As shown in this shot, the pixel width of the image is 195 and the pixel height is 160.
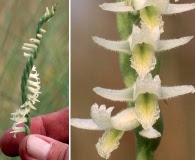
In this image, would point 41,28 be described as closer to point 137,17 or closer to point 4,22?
point 4,22

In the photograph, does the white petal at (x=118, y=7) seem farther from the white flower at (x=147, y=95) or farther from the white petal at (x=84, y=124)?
the white petal at (x=84, y=124)

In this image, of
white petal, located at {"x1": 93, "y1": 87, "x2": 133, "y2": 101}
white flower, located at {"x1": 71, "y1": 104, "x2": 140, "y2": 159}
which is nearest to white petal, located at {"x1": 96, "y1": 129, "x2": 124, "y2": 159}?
white flower, located at {"x1": 71, "y1": 104, "x2": 140, "y2": 159}

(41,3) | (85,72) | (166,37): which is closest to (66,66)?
(85,72)

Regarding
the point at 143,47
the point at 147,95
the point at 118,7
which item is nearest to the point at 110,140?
the point at 147,95

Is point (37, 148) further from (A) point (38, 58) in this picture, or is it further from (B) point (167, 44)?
(B) point (167, 44)

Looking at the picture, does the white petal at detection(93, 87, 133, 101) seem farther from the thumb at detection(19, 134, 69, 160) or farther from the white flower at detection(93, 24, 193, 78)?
the thumb at detection(19, 134, 69, 160)

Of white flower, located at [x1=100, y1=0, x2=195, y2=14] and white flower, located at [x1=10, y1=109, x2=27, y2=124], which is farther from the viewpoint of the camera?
white flower, located at [x1=10, y1=109, x2=27, y2=124]
